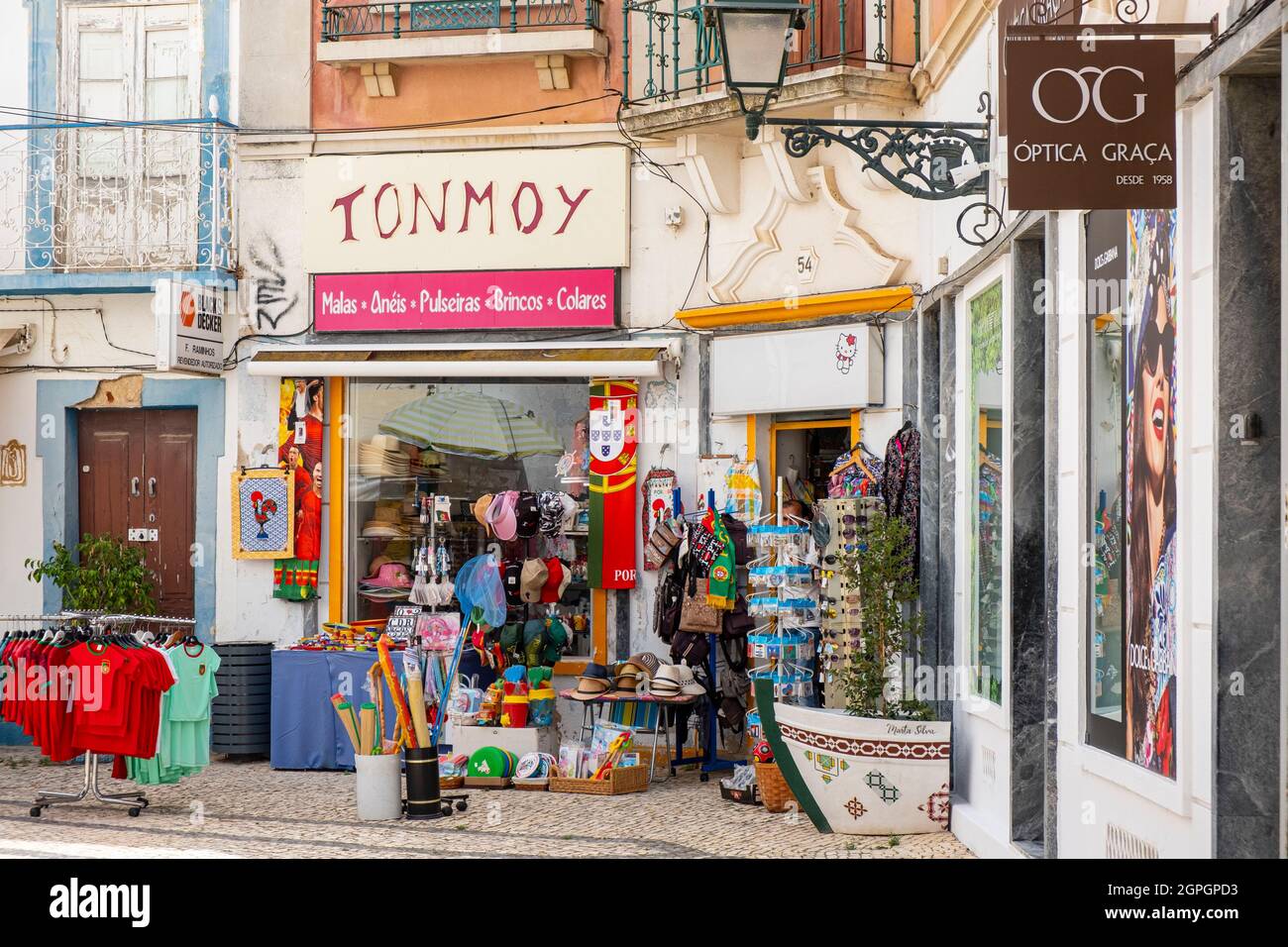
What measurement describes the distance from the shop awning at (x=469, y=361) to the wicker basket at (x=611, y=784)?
301 cm

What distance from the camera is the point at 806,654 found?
10070 mm

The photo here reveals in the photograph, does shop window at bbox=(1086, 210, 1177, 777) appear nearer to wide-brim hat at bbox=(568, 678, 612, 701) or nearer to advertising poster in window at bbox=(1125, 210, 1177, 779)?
advertising poster in window at bbox=(1125, 210, 1177, 779)

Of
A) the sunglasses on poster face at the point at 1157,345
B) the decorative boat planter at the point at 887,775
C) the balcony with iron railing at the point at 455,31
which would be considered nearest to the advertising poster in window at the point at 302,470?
the balcony with iron railing at the point at 455,31

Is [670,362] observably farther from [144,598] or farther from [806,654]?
[144,598]

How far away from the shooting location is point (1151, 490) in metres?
5.74

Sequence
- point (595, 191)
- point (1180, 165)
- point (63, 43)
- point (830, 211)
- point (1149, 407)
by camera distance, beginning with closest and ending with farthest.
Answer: point (1180, 165)
point (1149, 407)
point (830, 211)
point (595, 191)
point (63, 43)

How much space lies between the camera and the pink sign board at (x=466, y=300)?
12359 mm

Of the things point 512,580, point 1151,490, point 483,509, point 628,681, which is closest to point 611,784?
point 628,681

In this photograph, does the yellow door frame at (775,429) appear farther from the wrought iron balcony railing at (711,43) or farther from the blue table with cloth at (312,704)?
the blue table with cloth at (312,704)

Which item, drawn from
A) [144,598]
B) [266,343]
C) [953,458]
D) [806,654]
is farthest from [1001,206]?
[144,598]

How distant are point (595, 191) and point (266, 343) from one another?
2.96 m

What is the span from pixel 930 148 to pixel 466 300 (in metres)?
5.52

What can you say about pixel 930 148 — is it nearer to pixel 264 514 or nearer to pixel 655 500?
pixel 655 500

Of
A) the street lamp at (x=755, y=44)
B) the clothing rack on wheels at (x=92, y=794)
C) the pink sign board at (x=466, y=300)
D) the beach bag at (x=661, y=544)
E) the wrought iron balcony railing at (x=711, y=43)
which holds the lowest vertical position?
the clothing rack on wheels at (x=92, y=794)
